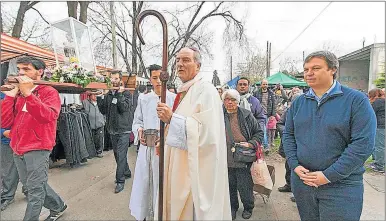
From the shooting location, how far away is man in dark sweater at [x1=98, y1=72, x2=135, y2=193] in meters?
4.68

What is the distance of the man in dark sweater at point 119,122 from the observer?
468 centimetres

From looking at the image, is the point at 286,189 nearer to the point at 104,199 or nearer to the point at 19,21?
the point at 104,199

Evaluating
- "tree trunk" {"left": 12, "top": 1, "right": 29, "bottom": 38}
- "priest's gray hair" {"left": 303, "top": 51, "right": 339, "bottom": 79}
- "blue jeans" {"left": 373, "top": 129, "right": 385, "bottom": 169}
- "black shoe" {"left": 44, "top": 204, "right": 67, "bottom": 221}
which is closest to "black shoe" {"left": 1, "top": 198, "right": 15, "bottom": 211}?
"black shoe" {"left": 44, "top": 204, "right": 67, "bottom": 221}

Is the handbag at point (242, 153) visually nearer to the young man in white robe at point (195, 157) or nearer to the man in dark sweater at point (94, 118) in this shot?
the young man in white robe at point (195, 157)

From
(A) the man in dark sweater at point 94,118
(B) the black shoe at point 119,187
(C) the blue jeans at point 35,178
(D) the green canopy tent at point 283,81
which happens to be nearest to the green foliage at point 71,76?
(C) the blue jeans at point 35,178

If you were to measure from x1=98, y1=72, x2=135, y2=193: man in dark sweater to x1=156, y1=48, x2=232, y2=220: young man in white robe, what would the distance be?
8.68 feet

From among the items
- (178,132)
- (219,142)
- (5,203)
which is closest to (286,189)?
(219,142)

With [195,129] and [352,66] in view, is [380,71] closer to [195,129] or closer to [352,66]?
[352,66]

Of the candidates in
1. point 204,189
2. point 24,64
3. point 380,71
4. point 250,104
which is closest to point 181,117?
point 204,189

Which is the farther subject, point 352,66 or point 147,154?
point 352,66

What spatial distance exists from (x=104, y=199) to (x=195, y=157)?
280 cm

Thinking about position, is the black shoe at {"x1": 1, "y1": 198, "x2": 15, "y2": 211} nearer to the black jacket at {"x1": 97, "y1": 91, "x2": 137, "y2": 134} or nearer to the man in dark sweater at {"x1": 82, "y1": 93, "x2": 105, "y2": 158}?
the black jacket at {"x1": 97, "y1": 91, "x2": 137, "y2": 134}

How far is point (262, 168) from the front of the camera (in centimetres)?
362

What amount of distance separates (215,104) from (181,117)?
0.28 meters
